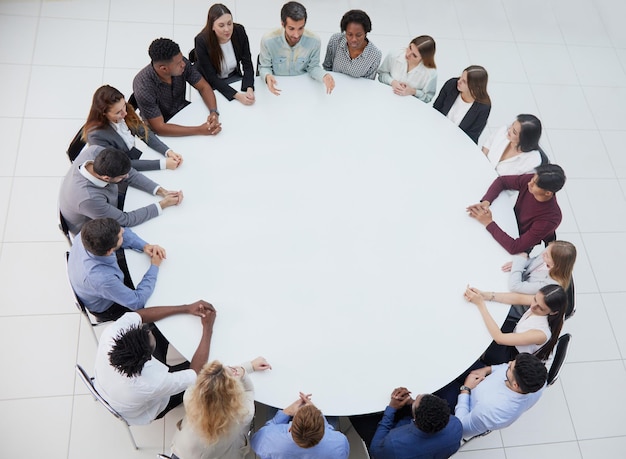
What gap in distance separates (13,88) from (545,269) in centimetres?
405

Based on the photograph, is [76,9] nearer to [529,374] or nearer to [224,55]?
[224,55]

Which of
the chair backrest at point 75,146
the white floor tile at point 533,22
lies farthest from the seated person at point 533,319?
the white floor tile at point 533,22

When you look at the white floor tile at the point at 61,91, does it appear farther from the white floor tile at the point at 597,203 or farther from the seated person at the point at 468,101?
the white floor tile at the point at 597,203

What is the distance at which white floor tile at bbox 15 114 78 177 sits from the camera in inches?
158

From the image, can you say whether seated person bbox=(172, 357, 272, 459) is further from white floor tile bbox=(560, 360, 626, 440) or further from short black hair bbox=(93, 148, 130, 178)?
white floor tile bbox=(560, 360, 626, 440)

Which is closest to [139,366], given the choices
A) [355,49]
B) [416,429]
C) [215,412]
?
[215,412]

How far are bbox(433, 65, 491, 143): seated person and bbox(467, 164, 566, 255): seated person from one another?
1.79 feet

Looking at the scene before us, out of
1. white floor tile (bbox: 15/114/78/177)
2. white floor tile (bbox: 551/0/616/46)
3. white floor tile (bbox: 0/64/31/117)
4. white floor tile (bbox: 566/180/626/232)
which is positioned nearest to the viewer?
white floor tile (bbox: 15/114/78/177)

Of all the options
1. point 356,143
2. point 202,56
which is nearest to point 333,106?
point 356,143

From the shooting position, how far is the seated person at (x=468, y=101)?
3523 millimetres

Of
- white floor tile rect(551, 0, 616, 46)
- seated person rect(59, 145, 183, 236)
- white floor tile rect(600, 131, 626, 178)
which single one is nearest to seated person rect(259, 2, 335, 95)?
seated person rect(59, 145, 183, 236)

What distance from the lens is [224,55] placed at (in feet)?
12.1

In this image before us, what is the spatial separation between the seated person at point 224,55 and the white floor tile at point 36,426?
2078mm

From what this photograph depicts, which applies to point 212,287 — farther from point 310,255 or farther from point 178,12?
point 178,12
